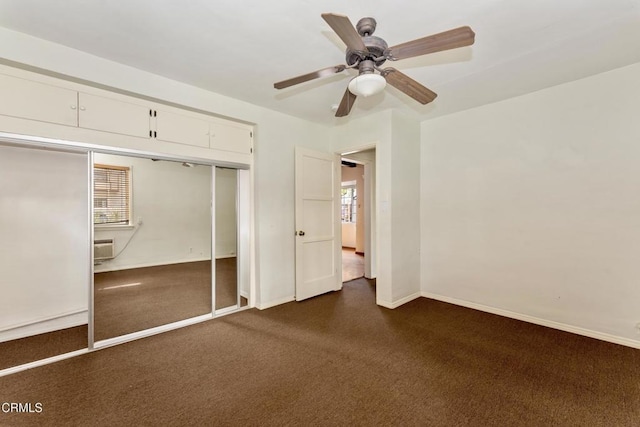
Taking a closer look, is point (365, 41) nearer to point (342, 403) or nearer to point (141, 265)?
point (342, 403)

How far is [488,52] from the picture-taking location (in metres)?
2.33

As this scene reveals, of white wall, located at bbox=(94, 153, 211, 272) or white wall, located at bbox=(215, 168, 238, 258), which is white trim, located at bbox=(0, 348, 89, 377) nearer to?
white wall, located at bbox=(94, 153, 211, 272)

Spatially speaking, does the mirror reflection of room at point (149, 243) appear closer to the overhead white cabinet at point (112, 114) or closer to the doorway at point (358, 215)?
the overhead white cabinet at point (112, 114)

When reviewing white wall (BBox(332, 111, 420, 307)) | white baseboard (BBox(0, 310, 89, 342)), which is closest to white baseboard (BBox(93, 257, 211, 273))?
white baseboard (BBox(0, 310, 89, 342))

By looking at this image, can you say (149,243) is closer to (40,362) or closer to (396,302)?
(40,362)

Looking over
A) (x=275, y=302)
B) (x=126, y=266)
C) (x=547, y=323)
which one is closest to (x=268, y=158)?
(x=275, y=302)

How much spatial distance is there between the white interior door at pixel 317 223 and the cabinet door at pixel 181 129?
48.5 inches

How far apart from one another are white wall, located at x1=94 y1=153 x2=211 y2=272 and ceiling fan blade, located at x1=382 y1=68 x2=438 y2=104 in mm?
2308

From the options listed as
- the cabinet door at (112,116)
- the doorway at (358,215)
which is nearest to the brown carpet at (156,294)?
the cabinet door at (112,116)

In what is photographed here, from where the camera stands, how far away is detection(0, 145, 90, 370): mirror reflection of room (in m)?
2.62

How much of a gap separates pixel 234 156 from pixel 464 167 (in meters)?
3.00

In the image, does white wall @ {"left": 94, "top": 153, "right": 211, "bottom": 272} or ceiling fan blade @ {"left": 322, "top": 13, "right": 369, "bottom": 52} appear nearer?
ceiling fan blade @ {"left": 322, "top": 13, "right": 369, "bottom": 52}

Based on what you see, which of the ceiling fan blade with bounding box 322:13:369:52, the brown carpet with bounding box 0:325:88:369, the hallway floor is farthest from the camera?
the hallway floor

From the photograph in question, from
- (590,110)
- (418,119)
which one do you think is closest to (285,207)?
(418,119)
